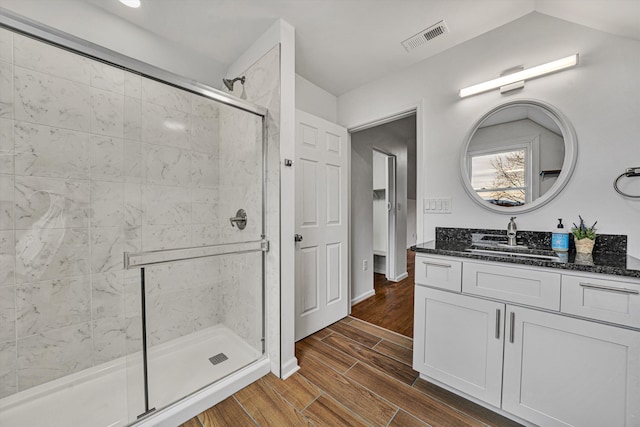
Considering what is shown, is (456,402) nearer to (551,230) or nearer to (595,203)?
(551,230)

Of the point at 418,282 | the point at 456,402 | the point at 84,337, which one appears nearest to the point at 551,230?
the point at 418,282

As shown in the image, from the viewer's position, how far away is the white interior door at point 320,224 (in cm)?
206

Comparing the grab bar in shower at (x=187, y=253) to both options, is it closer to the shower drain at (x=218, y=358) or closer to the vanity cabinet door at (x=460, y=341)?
the shower drain at (x=218, y=358)

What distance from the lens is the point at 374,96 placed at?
2346 mm

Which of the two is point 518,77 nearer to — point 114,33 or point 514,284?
point 514,284

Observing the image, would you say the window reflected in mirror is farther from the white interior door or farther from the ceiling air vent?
the white interior door

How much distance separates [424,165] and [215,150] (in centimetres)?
184

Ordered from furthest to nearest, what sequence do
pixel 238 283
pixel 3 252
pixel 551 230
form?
pixel 238 283 < pixel 551 230 < pixel 3 252

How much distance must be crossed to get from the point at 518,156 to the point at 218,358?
103 inches

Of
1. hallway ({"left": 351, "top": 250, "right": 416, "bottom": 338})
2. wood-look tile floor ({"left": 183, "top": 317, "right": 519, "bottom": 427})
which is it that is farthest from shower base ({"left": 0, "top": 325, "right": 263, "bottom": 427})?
hallway ({"left": 351, "top": 250, "right": 416, "bottom": 338})

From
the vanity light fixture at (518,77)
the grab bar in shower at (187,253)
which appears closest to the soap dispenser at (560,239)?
the vanity light fixture at (518,77)

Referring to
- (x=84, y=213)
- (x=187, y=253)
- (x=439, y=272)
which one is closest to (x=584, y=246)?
(x=439, y=272)

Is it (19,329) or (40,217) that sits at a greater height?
(40,217)

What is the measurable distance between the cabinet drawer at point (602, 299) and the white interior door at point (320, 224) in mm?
1625
